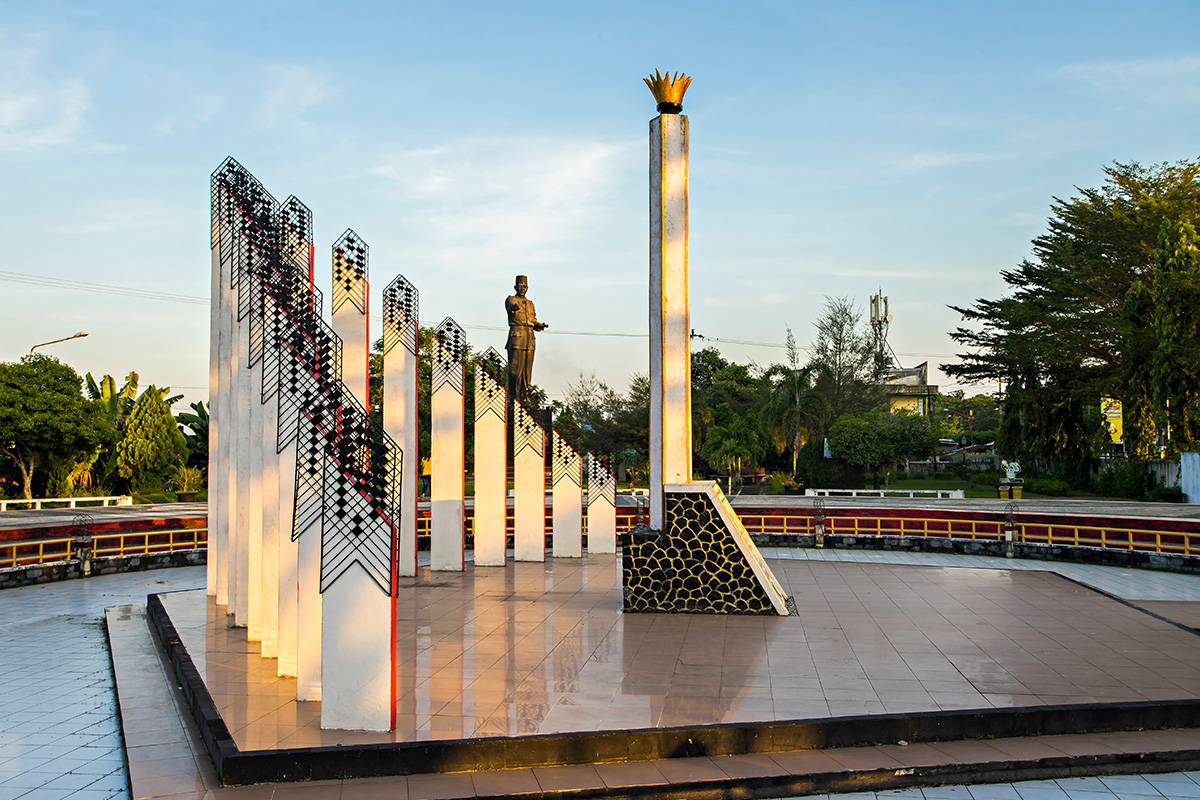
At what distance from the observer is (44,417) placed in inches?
1043

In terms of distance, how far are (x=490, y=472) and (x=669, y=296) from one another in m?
5.26

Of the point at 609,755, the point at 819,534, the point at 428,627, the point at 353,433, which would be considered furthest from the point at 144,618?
the point at 819,534

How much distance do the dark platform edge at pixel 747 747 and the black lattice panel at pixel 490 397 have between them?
8170mm

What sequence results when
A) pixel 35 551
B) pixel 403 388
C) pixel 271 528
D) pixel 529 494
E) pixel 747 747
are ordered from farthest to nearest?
pixel 35 551 → pixel 529 494 → pixel 403 388 → pixel 271 528 → pixel 747 747

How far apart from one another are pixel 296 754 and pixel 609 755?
1991 millimetres

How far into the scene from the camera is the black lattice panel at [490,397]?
14.5 m

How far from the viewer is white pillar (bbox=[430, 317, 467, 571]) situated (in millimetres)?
13914

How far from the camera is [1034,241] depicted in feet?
115

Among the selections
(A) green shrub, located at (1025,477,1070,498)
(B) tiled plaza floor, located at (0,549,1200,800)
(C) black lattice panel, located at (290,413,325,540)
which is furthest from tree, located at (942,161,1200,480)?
(C) black lattice panel, located at (290,413,325,540)

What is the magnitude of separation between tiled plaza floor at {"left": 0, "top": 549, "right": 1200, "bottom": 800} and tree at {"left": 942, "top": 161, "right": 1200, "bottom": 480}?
18.3 metres

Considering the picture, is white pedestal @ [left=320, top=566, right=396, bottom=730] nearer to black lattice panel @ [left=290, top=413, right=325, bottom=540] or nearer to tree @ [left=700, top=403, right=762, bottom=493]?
black lattice panel @ [left=290, top=413, right=325, bottom=540]

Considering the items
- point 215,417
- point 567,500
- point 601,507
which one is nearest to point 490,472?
point 567,500

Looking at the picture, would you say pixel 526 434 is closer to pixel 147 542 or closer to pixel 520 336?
pixel 520 336

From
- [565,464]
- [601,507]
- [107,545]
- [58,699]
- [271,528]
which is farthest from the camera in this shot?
[107,545]
